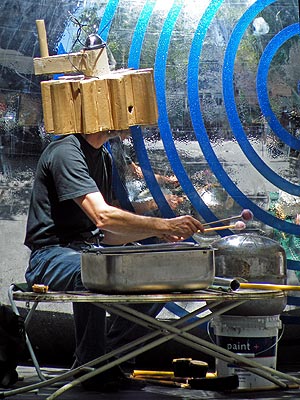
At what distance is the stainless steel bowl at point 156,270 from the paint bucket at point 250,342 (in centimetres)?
80

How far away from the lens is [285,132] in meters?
6.35

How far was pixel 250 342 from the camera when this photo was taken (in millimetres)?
5711

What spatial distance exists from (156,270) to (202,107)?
5.21 feet

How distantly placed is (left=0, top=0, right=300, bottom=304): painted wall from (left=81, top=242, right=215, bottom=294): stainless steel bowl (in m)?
1.32

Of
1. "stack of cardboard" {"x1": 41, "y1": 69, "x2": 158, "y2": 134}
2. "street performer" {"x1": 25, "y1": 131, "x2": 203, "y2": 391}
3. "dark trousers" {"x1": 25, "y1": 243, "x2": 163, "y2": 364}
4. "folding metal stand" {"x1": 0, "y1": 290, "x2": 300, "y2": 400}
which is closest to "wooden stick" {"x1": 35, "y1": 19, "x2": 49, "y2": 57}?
"stack of cardboard" {"x1": 41, "y1": 69, "x2": 158, "y2": 134}

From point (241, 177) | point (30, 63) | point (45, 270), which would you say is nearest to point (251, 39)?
point (241, 177)

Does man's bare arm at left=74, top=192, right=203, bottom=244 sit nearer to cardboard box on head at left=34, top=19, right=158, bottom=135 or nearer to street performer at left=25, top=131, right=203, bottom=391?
street performer at left=25, top=131, right=203, bottom=391

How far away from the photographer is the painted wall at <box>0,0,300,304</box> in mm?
6281

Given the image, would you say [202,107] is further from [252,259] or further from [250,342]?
[250,342]

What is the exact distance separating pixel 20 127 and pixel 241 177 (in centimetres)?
124

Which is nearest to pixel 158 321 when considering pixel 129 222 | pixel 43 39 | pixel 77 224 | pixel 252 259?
pixel 129 222

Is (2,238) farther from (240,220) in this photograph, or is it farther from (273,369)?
(273,369)

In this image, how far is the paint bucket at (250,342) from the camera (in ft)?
18.7

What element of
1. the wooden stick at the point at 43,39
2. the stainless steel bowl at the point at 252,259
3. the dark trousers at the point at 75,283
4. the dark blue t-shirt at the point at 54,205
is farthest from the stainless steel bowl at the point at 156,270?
the wooden stick at the point at 43,39
